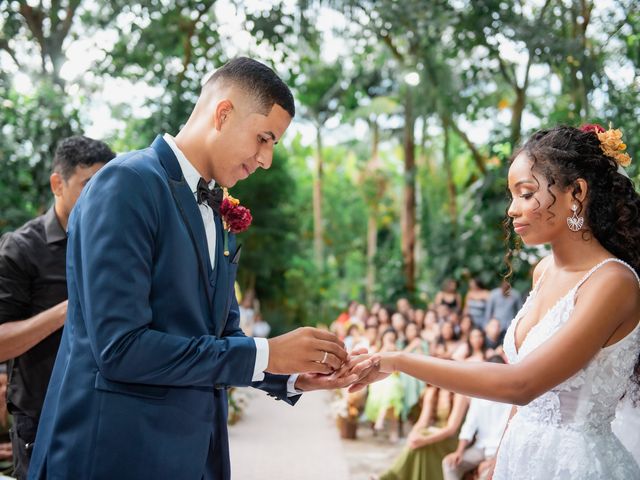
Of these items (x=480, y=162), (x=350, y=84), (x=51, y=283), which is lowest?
(x=51, y=283)

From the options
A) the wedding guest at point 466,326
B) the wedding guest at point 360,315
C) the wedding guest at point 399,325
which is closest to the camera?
the wedding guest at point 466,326

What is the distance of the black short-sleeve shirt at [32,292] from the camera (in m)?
2.83

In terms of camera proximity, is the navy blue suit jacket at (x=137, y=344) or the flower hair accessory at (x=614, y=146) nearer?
the navy blue suit jacket at (x=137, y=344)

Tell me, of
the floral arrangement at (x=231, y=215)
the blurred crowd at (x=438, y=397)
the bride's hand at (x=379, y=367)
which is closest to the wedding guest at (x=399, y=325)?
the blurred crowd at (x=438, y=397)

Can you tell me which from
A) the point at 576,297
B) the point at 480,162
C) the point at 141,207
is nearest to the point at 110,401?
the point at 141,207

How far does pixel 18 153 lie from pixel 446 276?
7880 mm

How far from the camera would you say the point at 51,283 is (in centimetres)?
292

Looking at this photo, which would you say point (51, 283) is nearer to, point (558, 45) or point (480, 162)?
point (558, 45)

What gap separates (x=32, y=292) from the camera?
2.91 meters

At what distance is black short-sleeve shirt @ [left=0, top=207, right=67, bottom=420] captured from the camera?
2.83 meters

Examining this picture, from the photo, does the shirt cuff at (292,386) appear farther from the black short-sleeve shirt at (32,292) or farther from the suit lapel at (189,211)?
the black short-sleeve shirt at (32,292)

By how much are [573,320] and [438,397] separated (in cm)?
477

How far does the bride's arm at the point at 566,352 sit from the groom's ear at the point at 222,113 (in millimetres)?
1009

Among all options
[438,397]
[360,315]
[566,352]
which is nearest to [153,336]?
[566,352]
